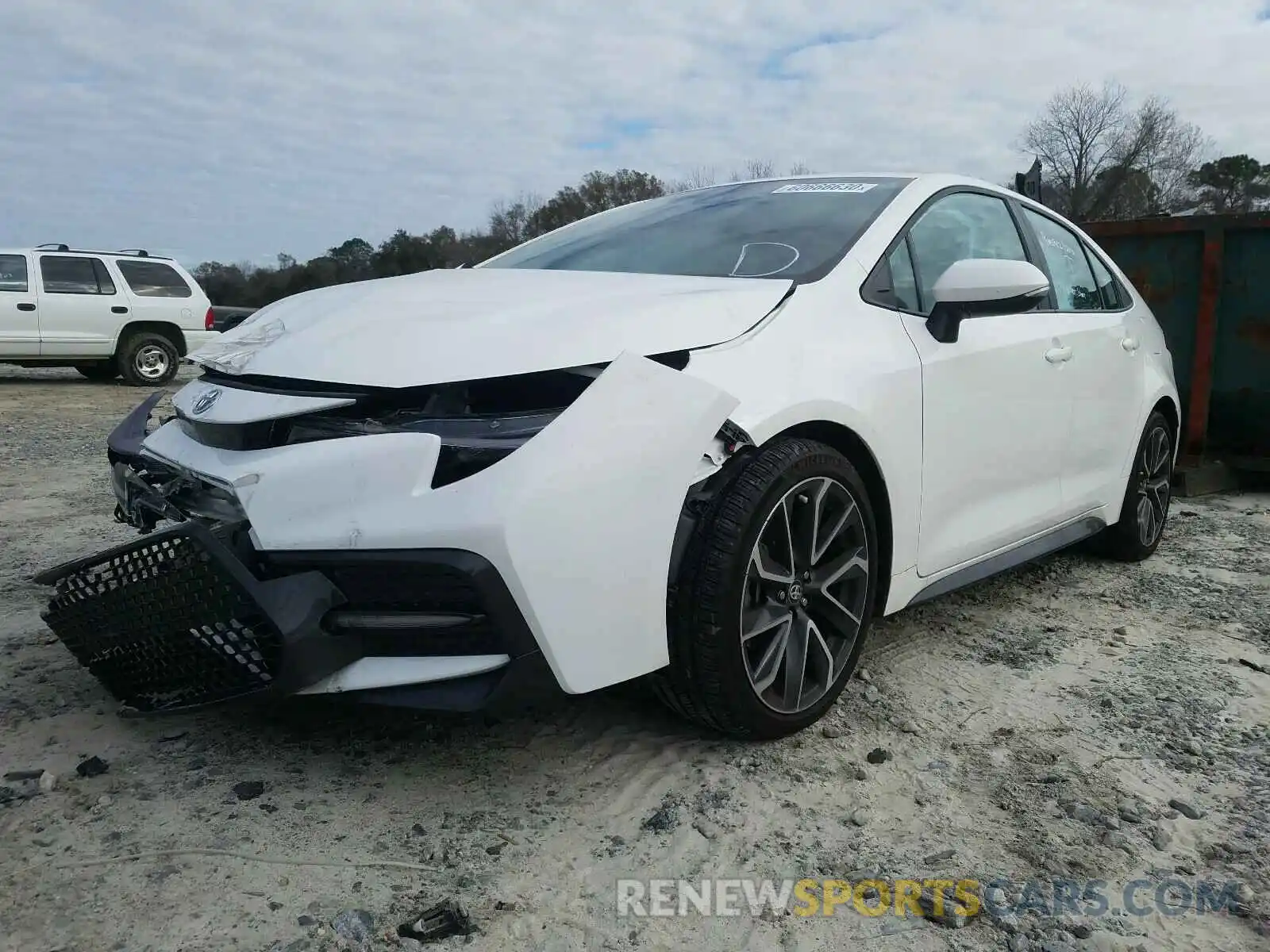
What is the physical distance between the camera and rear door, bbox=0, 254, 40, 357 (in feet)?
41.1

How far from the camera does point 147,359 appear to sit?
13664mm

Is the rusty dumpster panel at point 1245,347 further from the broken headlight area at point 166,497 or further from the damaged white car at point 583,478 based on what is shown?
the broken headlight area at point 166,497

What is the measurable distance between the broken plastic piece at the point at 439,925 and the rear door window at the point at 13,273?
518 inches

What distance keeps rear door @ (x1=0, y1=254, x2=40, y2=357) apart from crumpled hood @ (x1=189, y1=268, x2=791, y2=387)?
11682 mm

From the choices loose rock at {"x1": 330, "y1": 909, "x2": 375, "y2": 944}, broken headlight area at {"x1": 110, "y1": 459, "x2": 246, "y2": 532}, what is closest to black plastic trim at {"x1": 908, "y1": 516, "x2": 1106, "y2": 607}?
loose rock at {"x1": 330, "y1": 909, "x2": 375, "y2": 944}

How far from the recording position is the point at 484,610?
2.10m

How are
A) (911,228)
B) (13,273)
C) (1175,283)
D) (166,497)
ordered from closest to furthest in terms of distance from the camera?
(166,497) < (911,228) < (1175,283) < (13,273)

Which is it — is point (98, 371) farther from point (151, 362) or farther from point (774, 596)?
point (774, 596)

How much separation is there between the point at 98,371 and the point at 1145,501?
13605 mm

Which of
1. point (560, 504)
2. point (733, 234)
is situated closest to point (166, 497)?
point (560, 504)

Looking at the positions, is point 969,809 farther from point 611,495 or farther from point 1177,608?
point 1177,608

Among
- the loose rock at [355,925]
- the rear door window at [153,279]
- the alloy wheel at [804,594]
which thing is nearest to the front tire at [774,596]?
the alloy wheel at [804,594]

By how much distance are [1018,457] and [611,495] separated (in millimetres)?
1834

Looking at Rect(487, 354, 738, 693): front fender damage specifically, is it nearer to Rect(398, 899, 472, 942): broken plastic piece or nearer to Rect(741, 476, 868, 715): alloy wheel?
Rect(741, 476, 868, 715): alloy wheel
